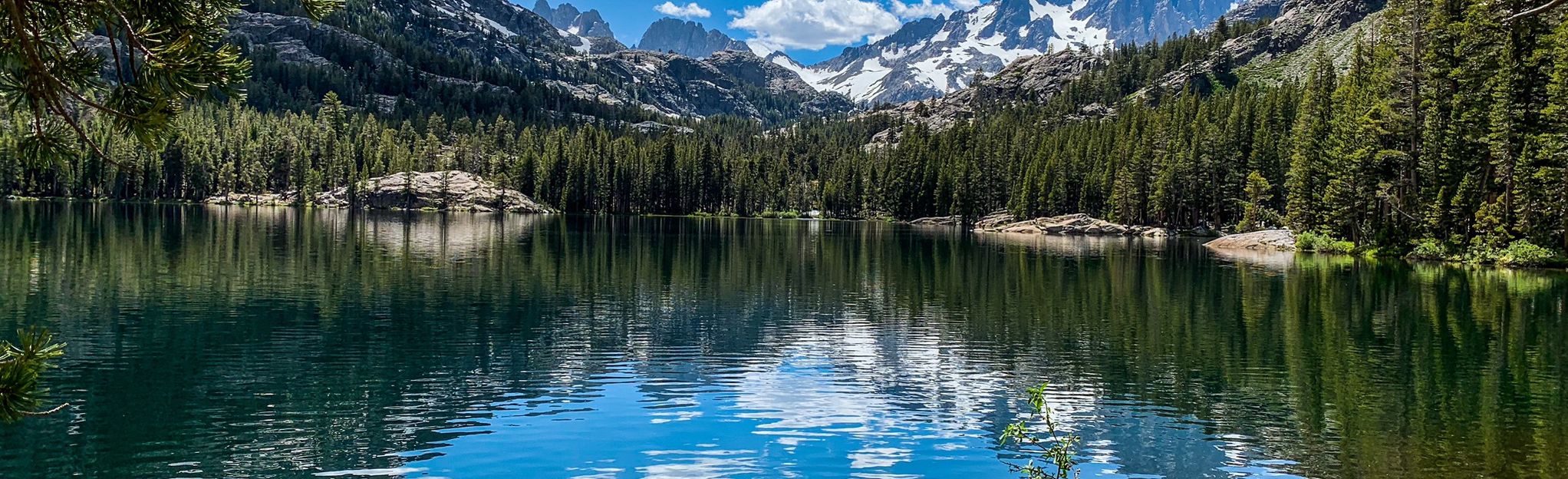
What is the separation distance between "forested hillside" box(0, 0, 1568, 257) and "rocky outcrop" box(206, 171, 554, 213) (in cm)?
473

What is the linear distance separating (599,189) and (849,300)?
497ft

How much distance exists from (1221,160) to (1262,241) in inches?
1469

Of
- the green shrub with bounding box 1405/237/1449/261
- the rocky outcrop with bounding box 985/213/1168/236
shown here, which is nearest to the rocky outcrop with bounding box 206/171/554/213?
the rocky outcrop with bounding box 985/213/1168/236

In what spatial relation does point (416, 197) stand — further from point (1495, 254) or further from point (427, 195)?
point (1495, 254)

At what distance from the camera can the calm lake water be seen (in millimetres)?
16422

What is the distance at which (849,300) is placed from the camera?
40.8 m

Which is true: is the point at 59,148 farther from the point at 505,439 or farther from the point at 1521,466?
the point at 1521,466

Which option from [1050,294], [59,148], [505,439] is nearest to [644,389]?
[505,439]

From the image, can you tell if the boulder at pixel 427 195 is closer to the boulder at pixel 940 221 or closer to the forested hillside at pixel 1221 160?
the forested hillside at pixel 1221 160

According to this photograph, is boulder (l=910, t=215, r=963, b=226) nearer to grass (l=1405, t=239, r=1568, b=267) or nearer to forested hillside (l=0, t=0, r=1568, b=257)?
forested hillside (l=0, t=0, r=1568, b=257)

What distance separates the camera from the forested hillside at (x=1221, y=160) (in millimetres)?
56781

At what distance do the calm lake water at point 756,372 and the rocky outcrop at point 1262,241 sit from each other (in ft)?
112

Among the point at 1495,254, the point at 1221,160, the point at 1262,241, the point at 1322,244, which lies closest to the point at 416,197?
the point at 1221,160

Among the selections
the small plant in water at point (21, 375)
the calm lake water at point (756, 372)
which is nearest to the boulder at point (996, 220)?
the calm lake water at point (756, 372)
